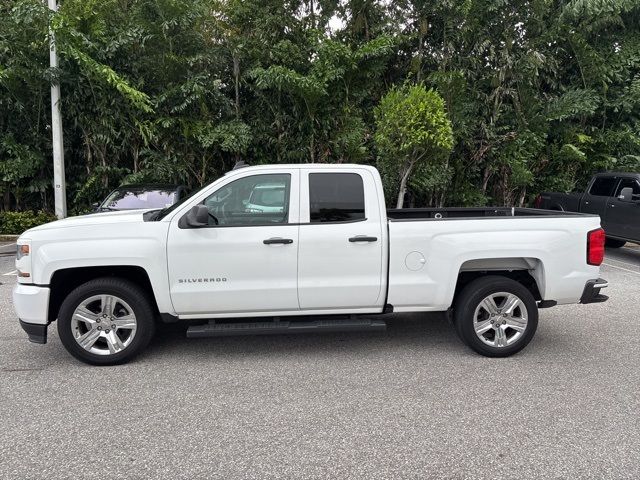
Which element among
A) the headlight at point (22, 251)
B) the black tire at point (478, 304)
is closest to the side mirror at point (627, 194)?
the black tire at point (478, 304)

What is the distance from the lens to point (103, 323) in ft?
14.1

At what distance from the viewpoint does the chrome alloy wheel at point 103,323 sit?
427cm

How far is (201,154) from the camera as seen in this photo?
12.9m

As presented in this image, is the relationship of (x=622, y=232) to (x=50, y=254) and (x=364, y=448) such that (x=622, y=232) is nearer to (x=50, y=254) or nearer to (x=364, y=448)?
(x=364, y=448)

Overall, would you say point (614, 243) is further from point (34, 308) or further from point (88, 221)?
point (34, 308)

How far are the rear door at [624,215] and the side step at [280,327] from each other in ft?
25.8

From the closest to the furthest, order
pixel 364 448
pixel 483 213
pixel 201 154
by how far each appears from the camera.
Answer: pixel 364 448 < pixel 483 213 < pixel 201 154

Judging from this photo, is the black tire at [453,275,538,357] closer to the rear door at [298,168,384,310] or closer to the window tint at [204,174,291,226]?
the rear door at [298,168,384,310]

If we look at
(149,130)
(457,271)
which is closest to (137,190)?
(149,130)

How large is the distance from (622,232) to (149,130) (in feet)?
36.3

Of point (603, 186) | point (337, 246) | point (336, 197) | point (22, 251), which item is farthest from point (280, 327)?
point (603, 186)

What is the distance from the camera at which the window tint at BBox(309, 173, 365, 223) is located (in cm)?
446

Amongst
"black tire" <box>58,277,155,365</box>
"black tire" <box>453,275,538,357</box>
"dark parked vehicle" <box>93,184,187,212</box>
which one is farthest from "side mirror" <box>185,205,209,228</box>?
"dark parked vehicle" <box>93,184,187,212</box>

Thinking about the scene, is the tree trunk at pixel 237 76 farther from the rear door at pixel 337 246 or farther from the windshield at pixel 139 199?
the rear door at pixel 337 246
